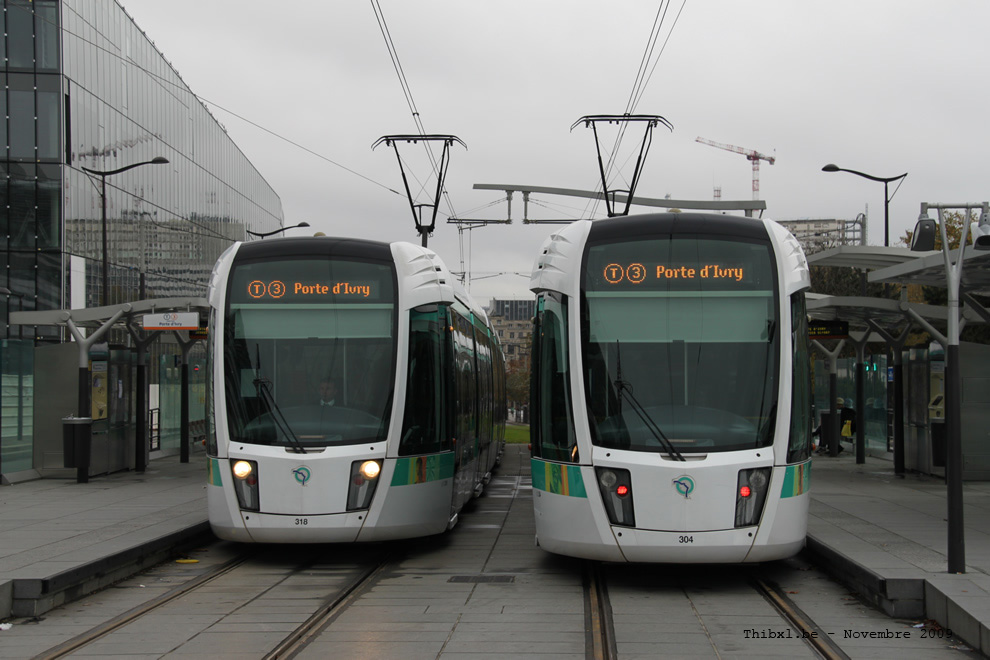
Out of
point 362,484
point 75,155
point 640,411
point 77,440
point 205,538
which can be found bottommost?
point 205,538

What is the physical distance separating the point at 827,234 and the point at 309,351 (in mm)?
91369

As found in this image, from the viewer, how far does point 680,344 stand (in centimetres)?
1012

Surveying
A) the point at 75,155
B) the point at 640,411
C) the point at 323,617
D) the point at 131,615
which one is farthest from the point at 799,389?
the point at 75,155

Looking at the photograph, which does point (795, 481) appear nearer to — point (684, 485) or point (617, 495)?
point (684, 485)

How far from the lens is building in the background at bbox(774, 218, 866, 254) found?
45.2 meters

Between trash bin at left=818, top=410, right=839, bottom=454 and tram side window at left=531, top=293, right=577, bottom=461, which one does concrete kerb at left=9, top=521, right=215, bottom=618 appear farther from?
trash bin at left=818, top=410, right=839, bottom=454

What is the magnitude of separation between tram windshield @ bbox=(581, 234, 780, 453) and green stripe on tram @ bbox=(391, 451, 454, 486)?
2321mm

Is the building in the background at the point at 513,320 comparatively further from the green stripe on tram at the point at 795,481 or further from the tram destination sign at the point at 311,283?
the green stripe on tram at the point at 795,481

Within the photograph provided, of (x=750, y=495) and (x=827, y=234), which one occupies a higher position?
(x=827, y=234)

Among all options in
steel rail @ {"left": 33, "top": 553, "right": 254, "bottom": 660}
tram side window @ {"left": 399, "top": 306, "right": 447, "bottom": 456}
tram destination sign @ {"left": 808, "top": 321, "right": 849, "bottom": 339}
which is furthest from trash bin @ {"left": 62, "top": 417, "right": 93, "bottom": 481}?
tram destination sign @ {"left": 808, "top": 321, "right": 849, "bottom": 339}

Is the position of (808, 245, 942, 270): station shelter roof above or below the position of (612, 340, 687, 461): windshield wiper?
above

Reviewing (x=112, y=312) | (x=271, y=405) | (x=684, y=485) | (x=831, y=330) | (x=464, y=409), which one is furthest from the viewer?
(x=831, y=330)

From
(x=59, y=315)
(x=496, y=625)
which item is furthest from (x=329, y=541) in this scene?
(x=59, y=315)

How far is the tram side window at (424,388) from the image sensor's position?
37.9 feet
